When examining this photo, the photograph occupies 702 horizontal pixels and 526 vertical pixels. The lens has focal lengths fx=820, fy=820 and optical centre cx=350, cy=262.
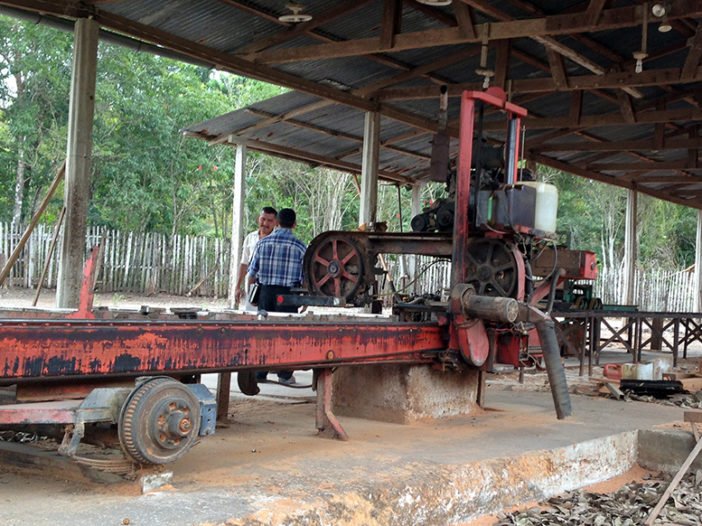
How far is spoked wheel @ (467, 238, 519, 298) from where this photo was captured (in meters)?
6.15

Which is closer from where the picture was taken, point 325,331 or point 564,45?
point 325,331

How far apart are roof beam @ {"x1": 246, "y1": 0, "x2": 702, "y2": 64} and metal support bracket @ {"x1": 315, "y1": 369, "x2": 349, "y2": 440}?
524 centimetres

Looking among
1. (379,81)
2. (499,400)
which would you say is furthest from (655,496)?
(379,81)

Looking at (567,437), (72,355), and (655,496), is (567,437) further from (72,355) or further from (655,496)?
(72,355)

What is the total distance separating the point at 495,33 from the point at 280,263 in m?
3.84

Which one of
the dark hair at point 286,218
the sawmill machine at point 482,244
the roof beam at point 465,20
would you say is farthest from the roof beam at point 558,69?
the dark hair at point 286,218

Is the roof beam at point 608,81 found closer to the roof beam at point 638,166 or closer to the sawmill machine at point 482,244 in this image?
the sawmill machine at point 482,244

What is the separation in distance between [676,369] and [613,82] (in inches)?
176

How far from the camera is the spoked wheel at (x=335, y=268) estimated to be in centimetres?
689

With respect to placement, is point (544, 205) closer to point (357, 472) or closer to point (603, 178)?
point (357, 472)

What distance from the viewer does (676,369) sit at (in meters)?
12.3

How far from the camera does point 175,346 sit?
3910 mm

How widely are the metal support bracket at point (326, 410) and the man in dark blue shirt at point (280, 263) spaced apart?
2115 mm

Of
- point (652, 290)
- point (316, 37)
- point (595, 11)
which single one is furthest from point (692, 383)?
point (652, 290)
